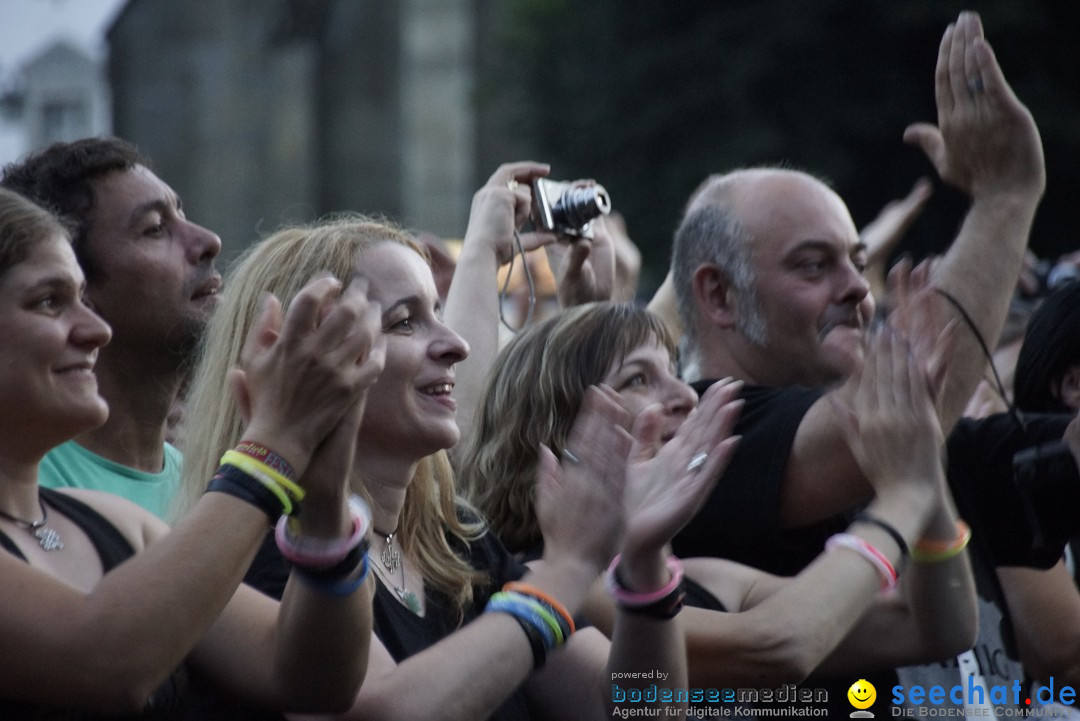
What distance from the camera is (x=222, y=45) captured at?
34.3m

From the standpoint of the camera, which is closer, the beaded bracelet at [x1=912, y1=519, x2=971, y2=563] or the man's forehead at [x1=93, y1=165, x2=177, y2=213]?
the beaded bracelet at [x1=912, y1=519, x2=971, y2=563]

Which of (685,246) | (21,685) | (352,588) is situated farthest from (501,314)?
(21,685)

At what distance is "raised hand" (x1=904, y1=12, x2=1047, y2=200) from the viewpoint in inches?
134

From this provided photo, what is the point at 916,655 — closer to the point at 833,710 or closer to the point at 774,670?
the point at 833,710

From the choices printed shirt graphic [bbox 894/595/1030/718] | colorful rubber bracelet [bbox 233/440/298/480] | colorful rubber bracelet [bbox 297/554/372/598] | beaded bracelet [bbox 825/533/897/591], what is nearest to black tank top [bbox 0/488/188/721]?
colorful rubber bracelet [bbox 297/554/372/598]

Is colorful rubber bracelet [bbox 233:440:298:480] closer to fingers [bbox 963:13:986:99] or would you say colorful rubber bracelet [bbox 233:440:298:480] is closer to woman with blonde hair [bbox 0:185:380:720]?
woman with blonde hair [bbox 0:185:380:720]

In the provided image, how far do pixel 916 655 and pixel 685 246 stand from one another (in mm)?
1328

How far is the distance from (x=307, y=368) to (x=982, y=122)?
1.78m

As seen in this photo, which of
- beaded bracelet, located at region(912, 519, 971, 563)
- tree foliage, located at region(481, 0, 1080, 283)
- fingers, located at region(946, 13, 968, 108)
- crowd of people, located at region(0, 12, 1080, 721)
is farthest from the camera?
tree foliage, located at region(481, 0, 1080, 283)

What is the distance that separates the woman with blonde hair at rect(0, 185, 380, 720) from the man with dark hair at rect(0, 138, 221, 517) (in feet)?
3.12

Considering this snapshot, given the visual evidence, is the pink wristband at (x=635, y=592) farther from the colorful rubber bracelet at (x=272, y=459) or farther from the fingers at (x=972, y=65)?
the fingers at (x=972, y=65)

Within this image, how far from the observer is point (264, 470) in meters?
2.38

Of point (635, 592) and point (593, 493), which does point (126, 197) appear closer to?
point (593, 493)

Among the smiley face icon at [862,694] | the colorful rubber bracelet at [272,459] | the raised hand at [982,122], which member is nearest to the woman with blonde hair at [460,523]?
the colorful rubber bracelet at [272,459]
